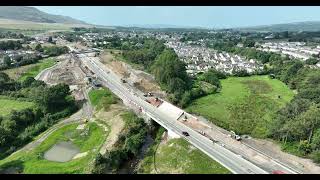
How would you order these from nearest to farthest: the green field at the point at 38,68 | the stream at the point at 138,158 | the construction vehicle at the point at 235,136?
the stream at the point at 138,158 < the construction vehicle at the point at 235,136 < the green field at the point at 38,68

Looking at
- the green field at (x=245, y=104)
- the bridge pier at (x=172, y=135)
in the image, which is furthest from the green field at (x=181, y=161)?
the green field at (x=245, y=104)

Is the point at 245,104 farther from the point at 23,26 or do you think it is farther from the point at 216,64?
the point at 23,26

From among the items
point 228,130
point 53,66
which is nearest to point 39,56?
point 53,66

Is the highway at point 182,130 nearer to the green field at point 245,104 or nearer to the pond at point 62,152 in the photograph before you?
the green field at point 245,104

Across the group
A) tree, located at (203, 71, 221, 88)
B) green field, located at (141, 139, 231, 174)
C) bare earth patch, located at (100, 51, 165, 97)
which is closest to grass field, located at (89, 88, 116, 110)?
bare earth patch, located at (100, 51, 165, 97)

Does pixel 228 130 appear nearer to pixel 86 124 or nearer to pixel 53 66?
pixel 86 124

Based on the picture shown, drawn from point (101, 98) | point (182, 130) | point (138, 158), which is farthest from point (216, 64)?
point (138, 158)

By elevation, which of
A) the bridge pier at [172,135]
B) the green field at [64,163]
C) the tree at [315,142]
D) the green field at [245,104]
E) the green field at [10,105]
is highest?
the tree at [315,142]
